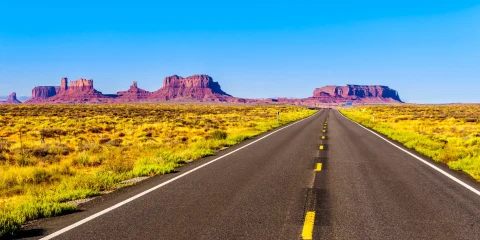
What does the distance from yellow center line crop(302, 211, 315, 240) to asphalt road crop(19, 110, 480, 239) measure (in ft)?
0.21

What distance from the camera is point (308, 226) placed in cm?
540

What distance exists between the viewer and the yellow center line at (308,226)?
16.3 feet

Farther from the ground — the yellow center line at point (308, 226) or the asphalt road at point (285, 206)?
the yellow center line at point (308, 226)

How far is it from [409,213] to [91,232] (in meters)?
5.02

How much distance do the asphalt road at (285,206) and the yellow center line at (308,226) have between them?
0.06 meters

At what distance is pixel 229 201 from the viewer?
Result: 6.93 m

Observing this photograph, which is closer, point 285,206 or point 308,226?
point 308,226

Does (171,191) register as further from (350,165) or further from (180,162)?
(350,165)

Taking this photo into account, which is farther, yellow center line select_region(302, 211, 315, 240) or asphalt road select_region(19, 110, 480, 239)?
asphalt road select_region(19, 110, 480, 239)

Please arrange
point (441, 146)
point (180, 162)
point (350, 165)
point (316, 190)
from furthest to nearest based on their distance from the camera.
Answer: point (441, 146) < point (180, 162) < point (350, 165) < point (316, 190)

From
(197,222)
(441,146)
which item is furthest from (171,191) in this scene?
(441,146)

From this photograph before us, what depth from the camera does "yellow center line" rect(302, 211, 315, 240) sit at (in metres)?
4.97

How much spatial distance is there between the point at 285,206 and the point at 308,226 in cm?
116

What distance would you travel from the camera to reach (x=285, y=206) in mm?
6547
